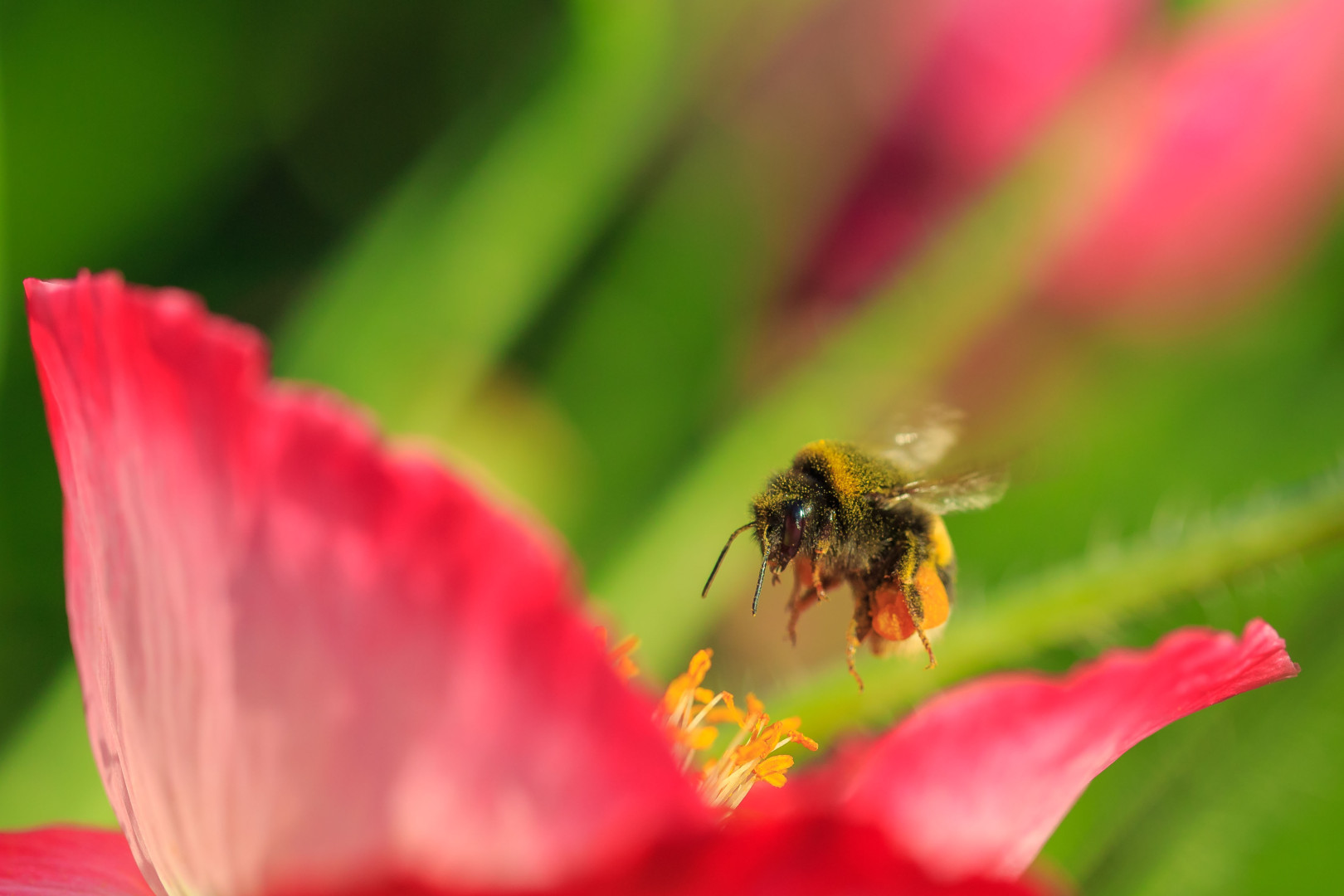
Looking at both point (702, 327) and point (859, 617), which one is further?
point (702, 327)

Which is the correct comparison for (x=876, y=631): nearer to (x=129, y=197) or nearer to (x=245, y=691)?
(x=245, y=691)

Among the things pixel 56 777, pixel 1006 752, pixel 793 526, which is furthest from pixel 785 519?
pixel 56 777

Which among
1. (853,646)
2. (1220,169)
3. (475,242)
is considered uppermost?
(1220,169)

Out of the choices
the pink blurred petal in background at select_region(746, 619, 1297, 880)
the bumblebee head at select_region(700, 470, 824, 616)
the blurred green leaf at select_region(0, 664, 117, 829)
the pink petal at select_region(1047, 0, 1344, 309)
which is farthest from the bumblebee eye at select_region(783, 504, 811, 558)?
the pink petal at select_region(1047, 0, 1344, 309)

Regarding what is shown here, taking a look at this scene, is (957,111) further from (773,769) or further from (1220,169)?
(773,769)

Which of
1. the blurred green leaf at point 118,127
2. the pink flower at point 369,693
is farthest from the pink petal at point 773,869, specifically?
the blurred green leaf at point 118,127

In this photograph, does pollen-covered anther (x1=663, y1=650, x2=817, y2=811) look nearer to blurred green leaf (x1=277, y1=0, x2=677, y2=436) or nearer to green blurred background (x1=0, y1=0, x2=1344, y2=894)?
green blurred background (x1=0, y1=0, x2=1344, y2=894)

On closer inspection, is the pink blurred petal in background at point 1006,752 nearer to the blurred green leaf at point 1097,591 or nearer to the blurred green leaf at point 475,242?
the blurred green leaf at point 1097,591
